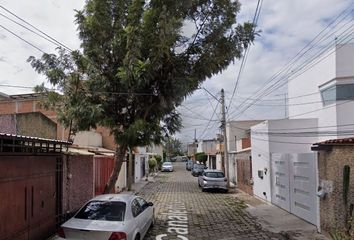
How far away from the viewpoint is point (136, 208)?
11.1 meters

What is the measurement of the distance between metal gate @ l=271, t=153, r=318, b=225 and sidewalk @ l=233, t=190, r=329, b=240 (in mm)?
292

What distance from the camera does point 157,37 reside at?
47.8ft

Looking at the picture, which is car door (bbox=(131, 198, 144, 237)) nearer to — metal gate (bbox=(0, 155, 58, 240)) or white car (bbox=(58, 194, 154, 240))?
white car (bbox=(58, 194, 154, 240))

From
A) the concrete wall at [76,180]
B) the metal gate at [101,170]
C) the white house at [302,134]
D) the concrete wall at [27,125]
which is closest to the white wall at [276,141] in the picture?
the white house at [302,134]

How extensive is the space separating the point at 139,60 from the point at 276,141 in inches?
419

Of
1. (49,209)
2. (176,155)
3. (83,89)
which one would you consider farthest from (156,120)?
(176,155)

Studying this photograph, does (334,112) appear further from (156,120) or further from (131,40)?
(131,40)

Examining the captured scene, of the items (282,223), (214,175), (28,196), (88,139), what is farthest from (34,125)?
(214,175)

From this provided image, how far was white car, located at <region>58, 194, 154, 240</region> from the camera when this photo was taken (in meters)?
8.95

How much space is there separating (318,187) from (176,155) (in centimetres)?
13575

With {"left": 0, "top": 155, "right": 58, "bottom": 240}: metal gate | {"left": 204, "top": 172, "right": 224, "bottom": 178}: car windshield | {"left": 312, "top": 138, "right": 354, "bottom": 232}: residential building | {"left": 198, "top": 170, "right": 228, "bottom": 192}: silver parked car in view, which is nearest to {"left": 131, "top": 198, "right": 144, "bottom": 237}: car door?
{"left": 0, "top": 155, "right": 58, "bottom": 240}: metal gate

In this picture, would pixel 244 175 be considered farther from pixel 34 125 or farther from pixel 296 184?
pixel 34 125

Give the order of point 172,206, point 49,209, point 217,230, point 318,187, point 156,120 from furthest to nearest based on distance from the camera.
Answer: point 172,206 → point 156,120 → point 217,230 → point 318,187 → point 49,209

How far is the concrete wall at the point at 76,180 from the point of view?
44.8 ft
